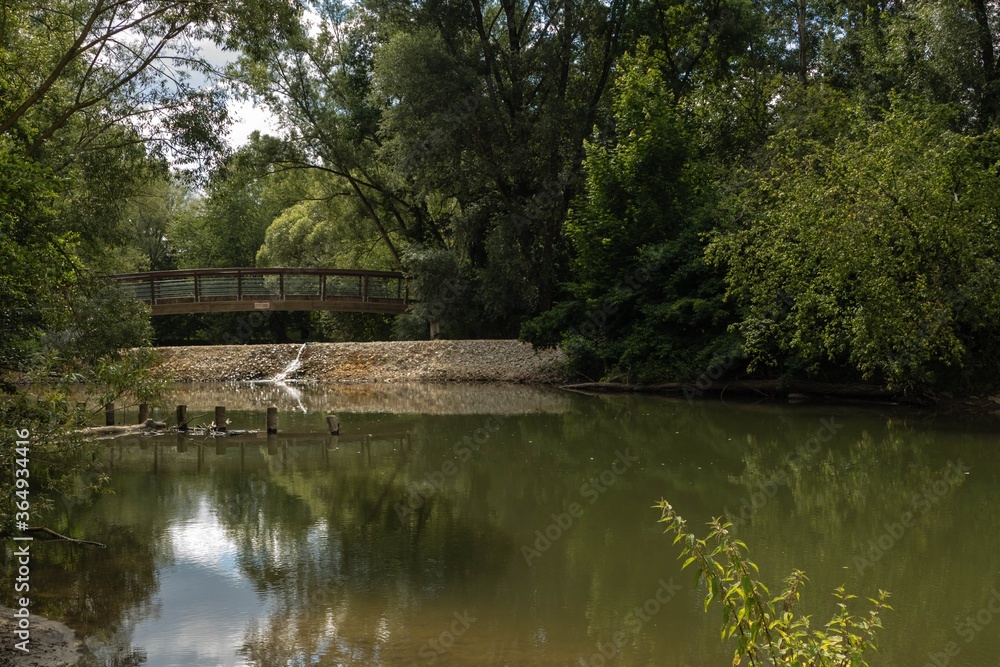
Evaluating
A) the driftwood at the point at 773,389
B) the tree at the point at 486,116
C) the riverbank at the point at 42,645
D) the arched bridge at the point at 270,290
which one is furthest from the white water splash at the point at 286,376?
the riverbank at the point at 42,645

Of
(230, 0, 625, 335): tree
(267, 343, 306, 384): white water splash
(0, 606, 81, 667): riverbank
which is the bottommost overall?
(0, 606, 81, 667): riverbank

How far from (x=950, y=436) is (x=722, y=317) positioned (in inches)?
304

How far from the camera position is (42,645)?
6.32 metres

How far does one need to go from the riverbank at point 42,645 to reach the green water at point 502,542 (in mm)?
165

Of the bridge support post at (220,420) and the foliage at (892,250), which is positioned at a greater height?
the foliage at (892,250)

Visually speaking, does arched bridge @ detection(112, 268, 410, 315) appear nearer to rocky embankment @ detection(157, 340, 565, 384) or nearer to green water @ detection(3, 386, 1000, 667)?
rocky embankment @ detection(157, 340, 565, 384)

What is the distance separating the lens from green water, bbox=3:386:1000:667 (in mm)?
6621

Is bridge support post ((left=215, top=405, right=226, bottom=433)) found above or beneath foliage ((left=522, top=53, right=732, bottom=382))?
beneath

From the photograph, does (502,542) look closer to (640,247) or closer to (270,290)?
(640,247)

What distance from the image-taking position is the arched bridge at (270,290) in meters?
30.8

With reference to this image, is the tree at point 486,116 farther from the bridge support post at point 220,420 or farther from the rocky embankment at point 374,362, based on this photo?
the bridge support post at point 220,420

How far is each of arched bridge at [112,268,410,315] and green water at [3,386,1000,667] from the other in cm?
1554

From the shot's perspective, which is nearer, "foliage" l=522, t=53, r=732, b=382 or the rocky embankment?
"foliage" l=522, t=53, r=732, b=382

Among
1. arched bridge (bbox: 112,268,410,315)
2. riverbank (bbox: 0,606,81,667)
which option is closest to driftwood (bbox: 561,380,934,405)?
arched bridge (bbox: 112,268,410,315)
